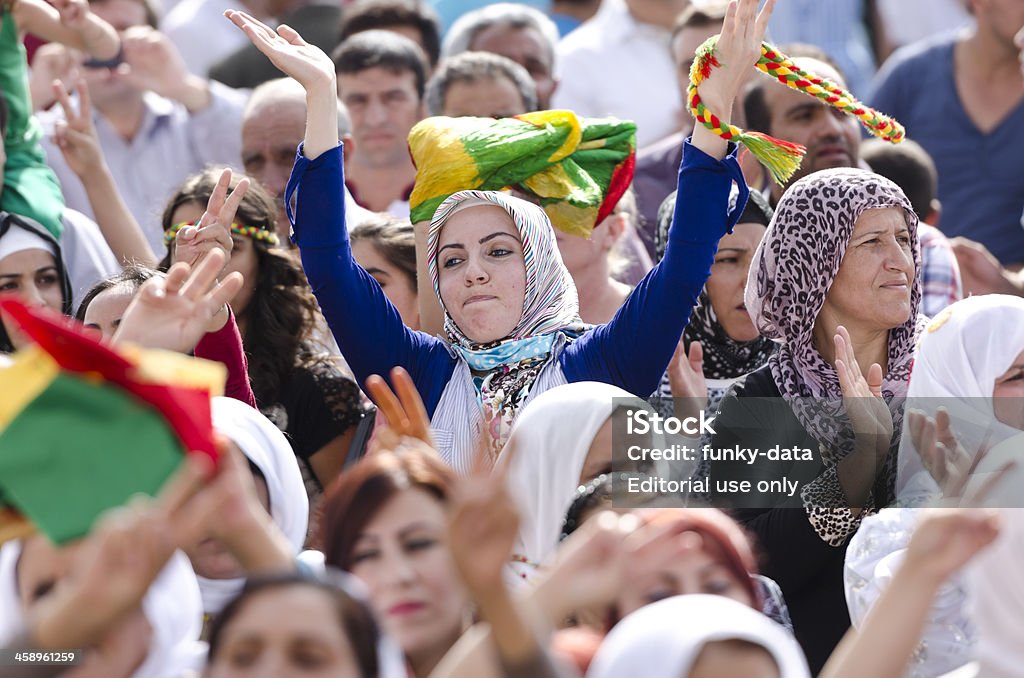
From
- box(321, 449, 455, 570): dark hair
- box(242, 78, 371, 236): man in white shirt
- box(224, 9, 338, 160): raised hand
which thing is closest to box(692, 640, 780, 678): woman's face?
box(321, 449, 455, 570): dark hair

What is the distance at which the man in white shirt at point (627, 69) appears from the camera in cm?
702

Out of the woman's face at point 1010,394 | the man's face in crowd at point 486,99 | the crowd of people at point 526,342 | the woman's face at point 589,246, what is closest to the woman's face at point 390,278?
the crowd of people at point 526,342

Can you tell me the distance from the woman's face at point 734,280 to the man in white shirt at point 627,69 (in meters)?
1.86

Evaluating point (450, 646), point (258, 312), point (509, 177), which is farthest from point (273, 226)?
point (450, 646)

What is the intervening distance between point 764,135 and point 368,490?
1677mm

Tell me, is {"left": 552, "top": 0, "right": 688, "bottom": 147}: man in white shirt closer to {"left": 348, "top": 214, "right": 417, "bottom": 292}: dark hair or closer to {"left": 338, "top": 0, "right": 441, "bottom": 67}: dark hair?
{"left": 338, "top": 0, "right": 441, "bottom": 67}: dark hair

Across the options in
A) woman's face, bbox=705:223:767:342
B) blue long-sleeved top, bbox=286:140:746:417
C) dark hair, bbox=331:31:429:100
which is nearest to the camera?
blue long-sleeved top, bbox=286:140:746:417

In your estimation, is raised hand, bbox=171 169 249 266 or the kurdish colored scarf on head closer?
the kurdish colored scarf on head

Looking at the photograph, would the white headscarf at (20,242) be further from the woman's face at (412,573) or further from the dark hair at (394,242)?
the woman's face at (412,573)

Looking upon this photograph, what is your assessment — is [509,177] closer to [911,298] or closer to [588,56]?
[911,298]

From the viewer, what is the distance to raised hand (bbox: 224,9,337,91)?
4328 mm

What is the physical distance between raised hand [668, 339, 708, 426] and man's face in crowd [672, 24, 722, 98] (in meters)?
1.88

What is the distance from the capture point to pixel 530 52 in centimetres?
679

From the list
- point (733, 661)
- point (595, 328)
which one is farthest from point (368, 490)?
point (595, 328)
